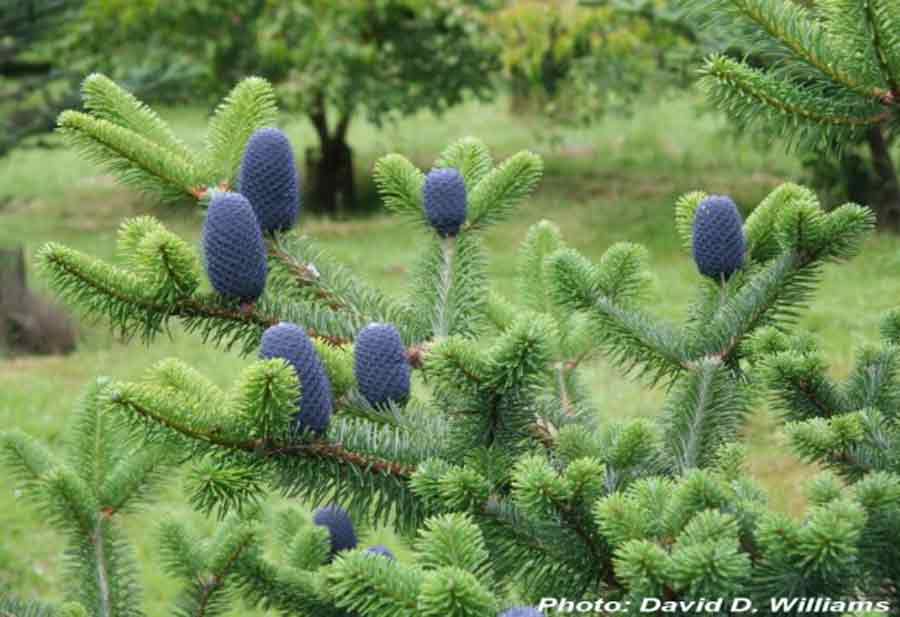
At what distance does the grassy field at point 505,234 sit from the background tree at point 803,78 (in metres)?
0.48

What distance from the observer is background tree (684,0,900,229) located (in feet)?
4.64

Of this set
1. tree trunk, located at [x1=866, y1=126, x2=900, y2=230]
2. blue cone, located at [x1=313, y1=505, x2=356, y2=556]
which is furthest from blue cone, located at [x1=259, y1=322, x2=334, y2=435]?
tree trunk, located at [x1=866, y1=126, x2=900, y2=230]

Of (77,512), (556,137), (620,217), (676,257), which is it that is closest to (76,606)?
(77,512)

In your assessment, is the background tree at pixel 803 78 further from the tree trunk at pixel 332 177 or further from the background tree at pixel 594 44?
the tree trunk at pixel 332 177

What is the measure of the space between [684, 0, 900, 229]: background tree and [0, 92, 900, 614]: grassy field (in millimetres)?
479

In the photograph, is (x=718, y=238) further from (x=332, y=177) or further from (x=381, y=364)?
(x=332, y=177)

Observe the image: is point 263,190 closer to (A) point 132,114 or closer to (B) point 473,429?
(A) point 132,114

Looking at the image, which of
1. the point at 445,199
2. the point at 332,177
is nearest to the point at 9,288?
the point at 332,177

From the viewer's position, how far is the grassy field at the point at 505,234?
243 inches

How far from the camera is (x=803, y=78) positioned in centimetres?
150

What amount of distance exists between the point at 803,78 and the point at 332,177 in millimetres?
14076

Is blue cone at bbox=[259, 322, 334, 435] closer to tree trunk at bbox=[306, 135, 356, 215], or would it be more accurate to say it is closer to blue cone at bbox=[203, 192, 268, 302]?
blue cone at bbox=[203, 192, 268, 302]

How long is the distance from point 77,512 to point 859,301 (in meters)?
7.90

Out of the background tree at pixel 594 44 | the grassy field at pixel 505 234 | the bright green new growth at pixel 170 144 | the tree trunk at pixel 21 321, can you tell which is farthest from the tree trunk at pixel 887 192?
the bright green new growth at pixel 170 144
